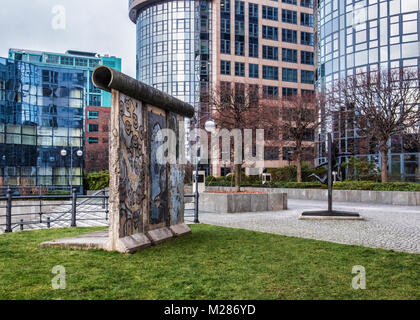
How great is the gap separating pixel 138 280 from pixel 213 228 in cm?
681

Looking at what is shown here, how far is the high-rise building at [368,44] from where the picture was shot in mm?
41594

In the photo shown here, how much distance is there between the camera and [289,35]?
71.8 metres

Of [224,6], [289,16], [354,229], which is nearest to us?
[354,229]

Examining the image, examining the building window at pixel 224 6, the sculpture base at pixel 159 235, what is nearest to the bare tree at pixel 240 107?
the sculpture base at pixel 159 235

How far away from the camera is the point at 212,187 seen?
1526 inches

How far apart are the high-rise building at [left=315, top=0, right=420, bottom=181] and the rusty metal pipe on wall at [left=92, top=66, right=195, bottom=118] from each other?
96.3 ft

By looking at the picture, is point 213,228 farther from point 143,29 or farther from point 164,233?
point 143,29

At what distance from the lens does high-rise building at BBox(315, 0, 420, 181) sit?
41.6 metres

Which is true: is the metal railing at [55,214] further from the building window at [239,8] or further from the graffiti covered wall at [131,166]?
the building window at [239,8]

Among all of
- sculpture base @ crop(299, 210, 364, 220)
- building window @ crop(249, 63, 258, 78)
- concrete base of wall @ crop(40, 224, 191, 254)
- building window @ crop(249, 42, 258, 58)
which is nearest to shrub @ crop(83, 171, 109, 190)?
building window @ crop(249, 63, 258, 78)

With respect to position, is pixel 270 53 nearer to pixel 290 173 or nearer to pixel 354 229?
pixel 290 173

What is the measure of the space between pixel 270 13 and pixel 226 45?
10.2 m

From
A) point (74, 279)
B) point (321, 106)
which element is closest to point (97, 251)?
point (74, 279)

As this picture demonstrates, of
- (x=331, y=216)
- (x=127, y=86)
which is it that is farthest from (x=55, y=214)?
(x=127, y=86)
